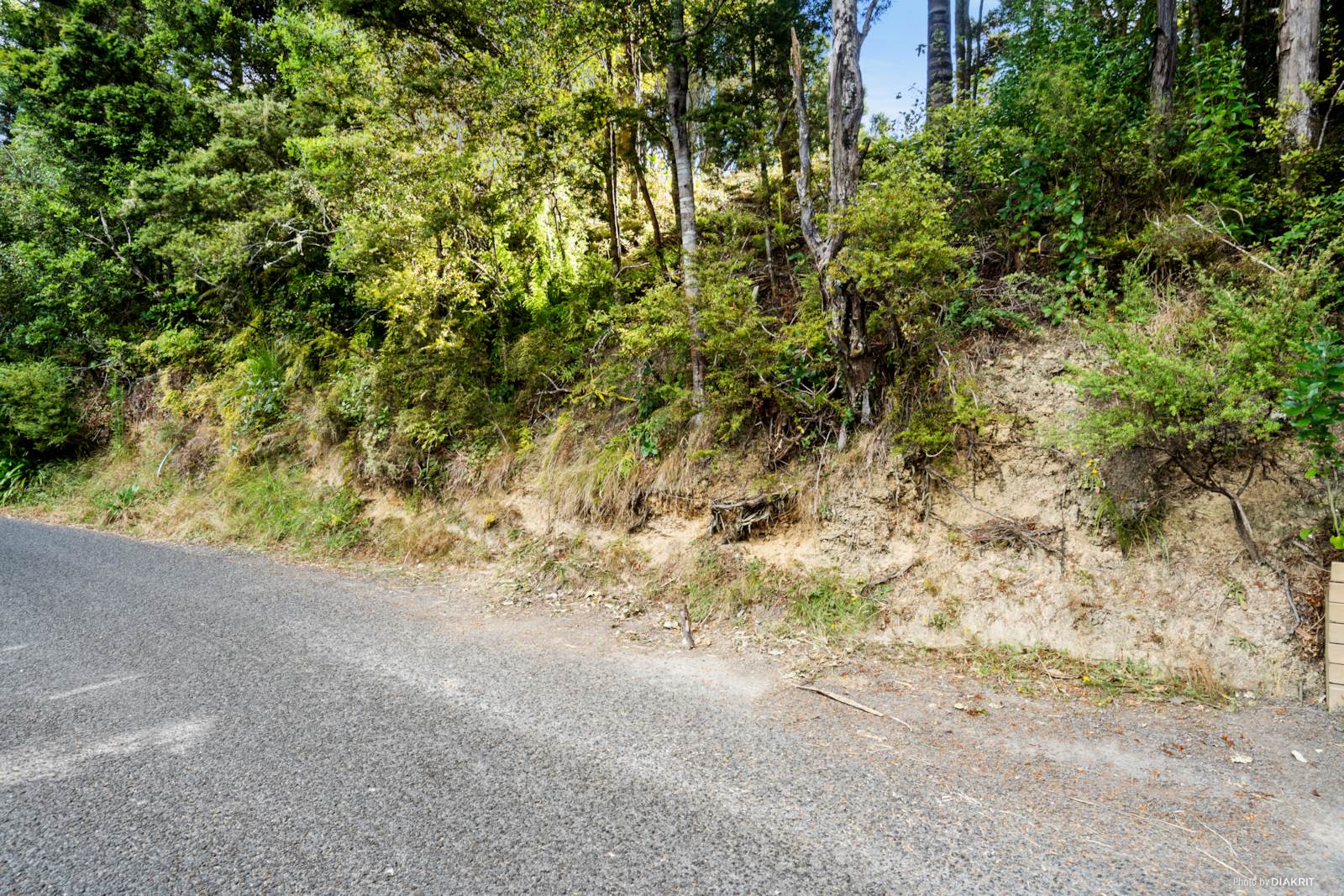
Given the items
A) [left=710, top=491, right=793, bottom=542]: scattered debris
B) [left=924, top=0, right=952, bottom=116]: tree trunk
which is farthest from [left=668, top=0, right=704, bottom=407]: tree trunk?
[left=924, top=0, right=952, bottom=116]: tree trunk

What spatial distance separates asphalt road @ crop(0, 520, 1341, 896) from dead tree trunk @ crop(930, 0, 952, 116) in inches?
360

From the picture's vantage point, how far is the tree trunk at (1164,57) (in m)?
6.03

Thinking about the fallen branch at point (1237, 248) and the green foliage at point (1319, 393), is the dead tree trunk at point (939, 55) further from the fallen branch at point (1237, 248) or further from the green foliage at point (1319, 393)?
the green foliage at point (1319, 393)

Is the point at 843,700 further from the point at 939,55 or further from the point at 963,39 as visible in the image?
the point at 963,39

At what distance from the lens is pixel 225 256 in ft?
35.8

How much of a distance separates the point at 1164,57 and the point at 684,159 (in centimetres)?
488

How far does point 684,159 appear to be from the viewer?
740 centimetres

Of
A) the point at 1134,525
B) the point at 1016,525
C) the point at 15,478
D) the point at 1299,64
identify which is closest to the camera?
the point at 1134,525

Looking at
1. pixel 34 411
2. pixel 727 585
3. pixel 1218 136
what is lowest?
pixel 727 585

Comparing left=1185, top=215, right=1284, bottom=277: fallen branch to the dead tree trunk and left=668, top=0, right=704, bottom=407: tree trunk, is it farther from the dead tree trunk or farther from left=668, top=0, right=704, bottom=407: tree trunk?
the dead tree trunk

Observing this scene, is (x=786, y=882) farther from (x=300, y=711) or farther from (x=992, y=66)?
(x=992, y=66)

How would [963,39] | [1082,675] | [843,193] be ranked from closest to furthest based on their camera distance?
[1082,675] < [843,193] < [963,39]

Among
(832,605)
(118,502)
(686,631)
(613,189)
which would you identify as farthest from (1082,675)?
(118,502)

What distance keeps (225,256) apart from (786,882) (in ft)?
42.3
